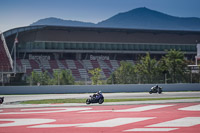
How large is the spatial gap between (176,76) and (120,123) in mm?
33132

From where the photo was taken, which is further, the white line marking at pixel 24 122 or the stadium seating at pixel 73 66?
the stadium seating at pixel 73 66

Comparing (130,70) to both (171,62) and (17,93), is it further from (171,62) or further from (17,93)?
(17,93)

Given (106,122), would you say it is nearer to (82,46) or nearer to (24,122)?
(24,122)

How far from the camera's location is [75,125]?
57.4 ft

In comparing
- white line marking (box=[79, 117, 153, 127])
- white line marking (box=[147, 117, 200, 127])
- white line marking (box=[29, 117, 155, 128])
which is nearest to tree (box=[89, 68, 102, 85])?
white line marking (box=[79, 117, 153, 127])

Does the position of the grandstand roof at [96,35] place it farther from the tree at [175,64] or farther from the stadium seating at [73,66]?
the tree at [175,64]

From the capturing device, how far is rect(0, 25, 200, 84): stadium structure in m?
74.0

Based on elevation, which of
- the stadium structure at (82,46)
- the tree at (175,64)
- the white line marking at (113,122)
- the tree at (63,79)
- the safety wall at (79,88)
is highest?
the stadium structure at (82,46)

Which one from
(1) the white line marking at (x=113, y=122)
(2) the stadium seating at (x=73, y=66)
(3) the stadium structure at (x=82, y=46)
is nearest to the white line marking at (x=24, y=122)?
(1) the white line marking at (x=113, y=122)

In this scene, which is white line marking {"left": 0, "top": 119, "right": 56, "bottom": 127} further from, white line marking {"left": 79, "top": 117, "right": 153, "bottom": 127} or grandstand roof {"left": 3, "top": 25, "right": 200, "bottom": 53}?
grandstand roof {"left": 3, "top": 25, "right": 200, "bottom": 53}

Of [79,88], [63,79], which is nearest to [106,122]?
[79,88]

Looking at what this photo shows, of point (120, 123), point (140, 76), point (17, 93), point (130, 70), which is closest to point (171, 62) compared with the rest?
point (130, 70)

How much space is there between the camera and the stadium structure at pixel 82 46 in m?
74.0

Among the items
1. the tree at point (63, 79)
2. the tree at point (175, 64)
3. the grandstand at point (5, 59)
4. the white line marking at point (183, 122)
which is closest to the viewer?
the white line marking at point (183, 122)
